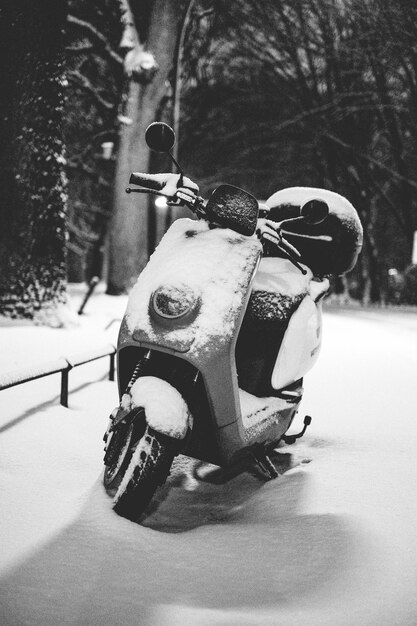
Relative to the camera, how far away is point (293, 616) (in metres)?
1.82

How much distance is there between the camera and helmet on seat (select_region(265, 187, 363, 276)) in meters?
3.50

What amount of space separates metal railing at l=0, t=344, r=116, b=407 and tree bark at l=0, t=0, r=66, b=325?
343 cm

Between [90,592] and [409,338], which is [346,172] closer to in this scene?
[409,338]

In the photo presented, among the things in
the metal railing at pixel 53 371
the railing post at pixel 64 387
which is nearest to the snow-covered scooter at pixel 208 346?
the metal railing at pixel 53 371

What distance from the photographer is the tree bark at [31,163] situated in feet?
25.6

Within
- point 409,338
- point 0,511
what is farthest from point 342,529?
point 409,338

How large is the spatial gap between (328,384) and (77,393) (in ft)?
7.57

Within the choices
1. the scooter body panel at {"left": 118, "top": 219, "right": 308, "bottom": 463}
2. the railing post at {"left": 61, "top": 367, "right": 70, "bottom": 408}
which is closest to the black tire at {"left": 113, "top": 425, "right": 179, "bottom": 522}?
the scooter body panel at {"left": 118, "top": 219, "right": 308, "bottom": 463}

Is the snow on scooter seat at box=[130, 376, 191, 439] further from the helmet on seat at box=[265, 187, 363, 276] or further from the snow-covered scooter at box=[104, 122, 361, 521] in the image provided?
the helmet on seat at box=[265, 187, 363, 276]

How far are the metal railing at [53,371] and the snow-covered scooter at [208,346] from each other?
827 millimetres

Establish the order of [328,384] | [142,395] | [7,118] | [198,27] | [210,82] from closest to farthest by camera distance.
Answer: [142,395], [328,384], [7,118], [198,27], [210,82]

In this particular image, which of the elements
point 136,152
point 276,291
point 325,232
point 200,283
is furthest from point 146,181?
point 136,152

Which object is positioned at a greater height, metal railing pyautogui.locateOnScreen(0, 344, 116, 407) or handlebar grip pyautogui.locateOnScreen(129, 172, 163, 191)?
handlebar grip pyautogui.locateOnScreen(129, 172, 163, 191)

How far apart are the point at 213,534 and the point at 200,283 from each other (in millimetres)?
1045
